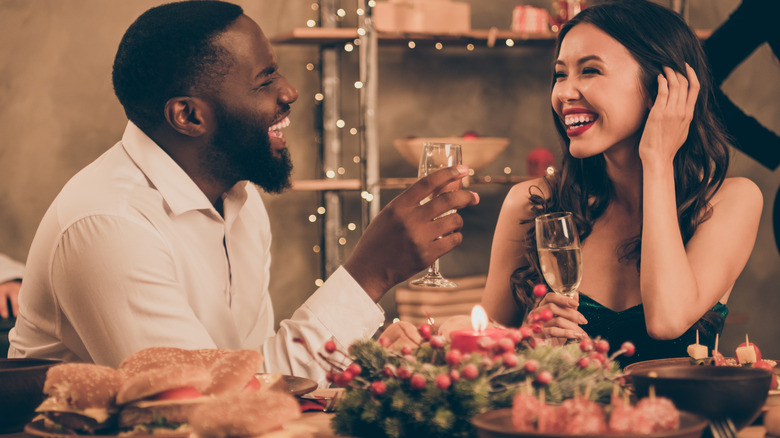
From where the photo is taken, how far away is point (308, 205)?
3.87 m

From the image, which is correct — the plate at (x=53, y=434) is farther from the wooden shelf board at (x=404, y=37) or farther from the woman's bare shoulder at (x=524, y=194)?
the wooden shelf board at (x=404, y=37)

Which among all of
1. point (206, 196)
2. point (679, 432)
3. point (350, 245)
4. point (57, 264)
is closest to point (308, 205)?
point (350, 245)

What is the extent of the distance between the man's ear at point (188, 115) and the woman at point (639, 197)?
2.56 feet

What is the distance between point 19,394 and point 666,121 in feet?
4.53

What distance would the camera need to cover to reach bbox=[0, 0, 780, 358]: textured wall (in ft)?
11.3

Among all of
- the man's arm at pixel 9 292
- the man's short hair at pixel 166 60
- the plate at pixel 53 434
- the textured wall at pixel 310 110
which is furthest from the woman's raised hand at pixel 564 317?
the textured wall at pixel 310 110

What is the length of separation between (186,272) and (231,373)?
0.68 metres

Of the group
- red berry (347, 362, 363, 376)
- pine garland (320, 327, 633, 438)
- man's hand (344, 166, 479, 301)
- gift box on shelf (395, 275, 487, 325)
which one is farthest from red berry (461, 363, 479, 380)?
gift box on shelf (395, 275, 487, 325)

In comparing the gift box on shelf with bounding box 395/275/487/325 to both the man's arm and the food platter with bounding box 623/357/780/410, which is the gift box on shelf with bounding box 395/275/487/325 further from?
the food platter with bounding box 623/357/780/410

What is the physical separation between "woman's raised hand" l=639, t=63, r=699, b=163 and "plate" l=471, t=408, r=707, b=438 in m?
1.12

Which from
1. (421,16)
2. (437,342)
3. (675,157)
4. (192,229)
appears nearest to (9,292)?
(192,229)

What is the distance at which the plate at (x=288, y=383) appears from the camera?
1065 mm

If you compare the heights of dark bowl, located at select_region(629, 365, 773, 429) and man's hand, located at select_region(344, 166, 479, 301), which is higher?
man's hand, located at select_region(344, 166, 479, 301)

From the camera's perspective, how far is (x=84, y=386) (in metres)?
0.90
